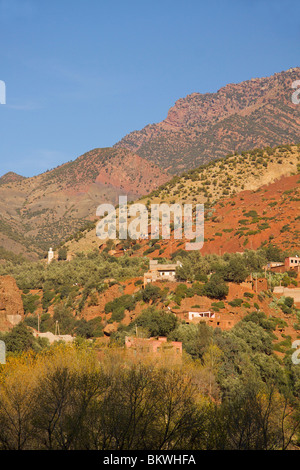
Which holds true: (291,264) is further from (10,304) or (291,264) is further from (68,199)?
(68,199)

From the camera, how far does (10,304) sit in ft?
217

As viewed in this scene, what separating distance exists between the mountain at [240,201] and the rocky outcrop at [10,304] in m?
22.4

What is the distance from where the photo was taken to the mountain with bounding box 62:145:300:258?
83.1 m

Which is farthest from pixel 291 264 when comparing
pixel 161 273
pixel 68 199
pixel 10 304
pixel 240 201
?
pixel 68 199

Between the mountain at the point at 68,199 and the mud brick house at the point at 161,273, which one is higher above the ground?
the mountain at the point at 68,199

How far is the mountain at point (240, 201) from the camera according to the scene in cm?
8312

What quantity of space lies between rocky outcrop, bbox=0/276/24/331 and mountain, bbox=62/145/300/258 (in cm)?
2238

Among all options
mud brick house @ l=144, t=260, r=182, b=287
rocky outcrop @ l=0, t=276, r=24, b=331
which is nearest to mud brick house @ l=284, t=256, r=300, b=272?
mud brick house @ l=144, t=260, r=182, b=287

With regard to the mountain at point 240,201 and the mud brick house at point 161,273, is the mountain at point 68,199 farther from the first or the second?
the mud brick house at point 161,273

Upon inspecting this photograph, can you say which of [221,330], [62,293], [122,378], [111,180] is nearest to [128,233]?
[62,293]

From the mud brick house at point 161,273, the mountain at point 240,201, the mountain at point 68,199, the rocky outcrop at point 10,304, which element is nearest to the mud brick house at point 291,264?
the mountain at point 240,201

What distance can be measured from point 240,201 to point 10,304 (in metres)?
47.2

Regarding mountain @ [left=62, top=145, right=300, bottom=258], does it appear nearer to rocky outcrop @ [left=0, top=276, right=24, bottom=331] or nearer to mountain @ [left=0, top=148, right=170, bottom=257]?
rocky outcrop @ [left=0, top=276, right=24, bottom=331]

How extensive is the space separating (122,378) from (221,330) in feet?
74.7
